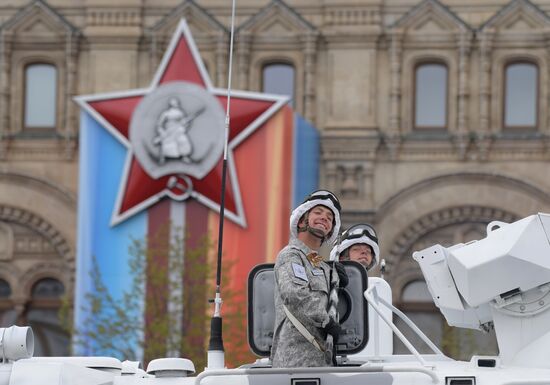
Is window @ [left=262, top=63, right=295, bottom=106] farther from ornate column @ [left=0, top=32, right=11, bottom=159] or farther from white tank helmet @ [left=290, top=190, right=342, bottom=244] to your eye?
white tank helmet @ [left=290, top=190, right=342, bottom=244]

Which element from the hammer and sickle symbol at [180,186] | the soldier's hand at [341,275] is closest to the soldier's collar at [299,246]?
the soldier's hand at [341,275]

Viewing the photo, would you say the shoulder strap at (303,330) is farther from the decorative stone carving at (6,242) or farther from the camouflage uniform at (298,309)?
the decorative stone carving at (6,242)

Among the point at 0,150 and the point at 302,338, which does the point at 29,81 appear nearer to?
the point at 0,150

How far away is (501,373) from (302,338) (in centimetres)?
95

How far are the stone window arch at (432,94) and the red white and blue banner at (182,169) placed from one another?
4.75 meters

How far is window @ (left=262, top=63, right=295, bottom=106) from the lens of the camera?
139 ft

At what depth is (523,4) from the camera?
41344 millimetres

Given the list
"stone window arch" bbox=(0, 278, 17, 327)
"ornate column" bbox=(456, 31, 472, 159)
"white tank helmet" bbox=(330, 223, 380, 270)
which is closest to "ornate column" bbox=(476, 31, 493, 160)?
"ornate column" bbox=(456, 31, 472, 159)

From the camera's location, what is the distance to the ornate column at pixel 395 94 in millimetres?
41812

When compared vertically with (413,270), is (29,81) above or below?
above

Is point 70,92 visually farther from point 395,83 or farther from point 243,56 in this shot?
point 395,83

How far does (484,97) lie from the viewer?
41656 millimetres

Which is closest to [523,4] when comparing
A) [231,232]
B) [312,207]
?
[231,232]

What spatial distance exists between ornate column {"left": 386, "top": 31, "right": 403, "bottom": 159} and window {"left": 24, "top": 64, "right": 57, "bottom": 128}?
292 inches
